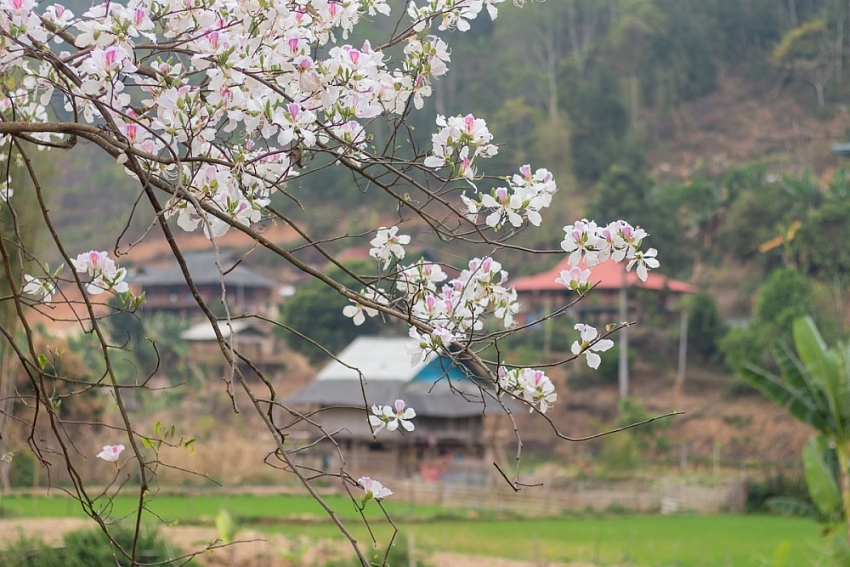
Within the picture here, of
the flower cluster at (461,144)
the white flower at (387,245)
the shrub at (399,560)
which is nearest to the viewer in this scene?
the flower cluster at (461,144)

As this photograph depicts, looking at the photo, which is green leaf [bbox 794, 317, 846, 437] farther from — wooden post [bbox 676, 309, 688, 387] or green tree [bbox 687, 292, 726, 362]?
wooden post [bbox 676, 309, 688, 387]

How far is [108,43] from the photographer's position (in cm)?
143

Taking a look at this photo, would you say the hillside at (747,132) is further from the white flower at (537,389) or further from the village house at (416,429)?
the white flower at (537,389)

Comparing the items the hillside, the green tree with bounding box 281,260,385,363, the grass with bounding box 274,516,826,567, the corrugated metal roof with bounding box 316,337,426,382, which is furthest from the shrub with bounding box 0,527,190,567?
the hillside

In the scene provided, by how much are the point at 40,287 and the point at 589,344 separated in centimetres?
112

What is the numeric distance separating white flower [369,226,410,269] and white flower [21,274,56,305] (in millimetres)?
655

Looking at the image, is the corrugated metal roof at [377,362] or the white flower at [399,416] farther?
the corrugated metal roof at [377,362]

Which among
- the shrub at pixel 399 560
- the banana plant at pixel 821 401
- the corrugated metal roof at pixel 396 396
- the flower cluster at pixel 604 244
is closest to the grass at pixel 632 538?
the banana plant at pixel 821 401

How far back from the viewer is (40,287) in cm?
197

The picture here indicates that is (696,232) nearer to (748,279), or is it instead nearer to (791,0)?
(748,279)

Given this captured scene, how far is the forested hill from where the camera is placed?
3525 cm

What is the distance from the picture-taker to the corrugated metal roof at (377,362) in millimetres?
19812

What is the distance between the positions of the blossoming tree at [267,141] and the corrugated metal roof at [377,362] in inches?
691

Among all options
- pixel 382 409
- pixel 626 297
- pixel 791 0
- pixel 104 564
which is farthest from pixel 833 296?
pixel 382 409
